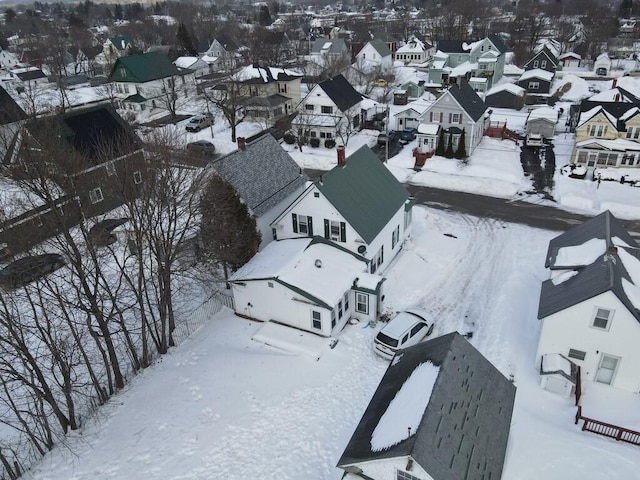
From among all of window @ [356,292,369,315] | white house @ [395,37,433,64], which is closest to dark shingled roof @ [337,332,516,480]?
window @ [356,292,369,315]

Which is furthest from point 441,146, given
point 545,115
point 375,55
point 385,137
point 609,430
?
point 375,55

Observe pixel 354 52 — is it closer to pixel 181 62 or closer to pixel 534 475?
pixel 181 62

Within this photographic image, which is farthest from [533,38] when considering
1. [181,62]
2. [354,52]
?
[181,62]

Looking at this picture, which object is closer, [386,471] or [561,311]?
[386,471]

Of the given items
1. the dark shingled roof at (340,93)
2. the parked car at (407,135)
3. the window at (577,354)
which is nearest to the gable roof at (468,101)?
the parked car at (407,135)

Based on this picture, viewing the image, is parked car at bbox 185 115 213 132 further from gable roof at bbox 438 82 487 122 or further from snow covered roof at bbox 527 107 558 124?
snow covered roof at bbox 527 107 558 124

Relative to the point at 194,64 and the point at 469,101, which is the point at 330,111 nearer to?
the point at 469,101
